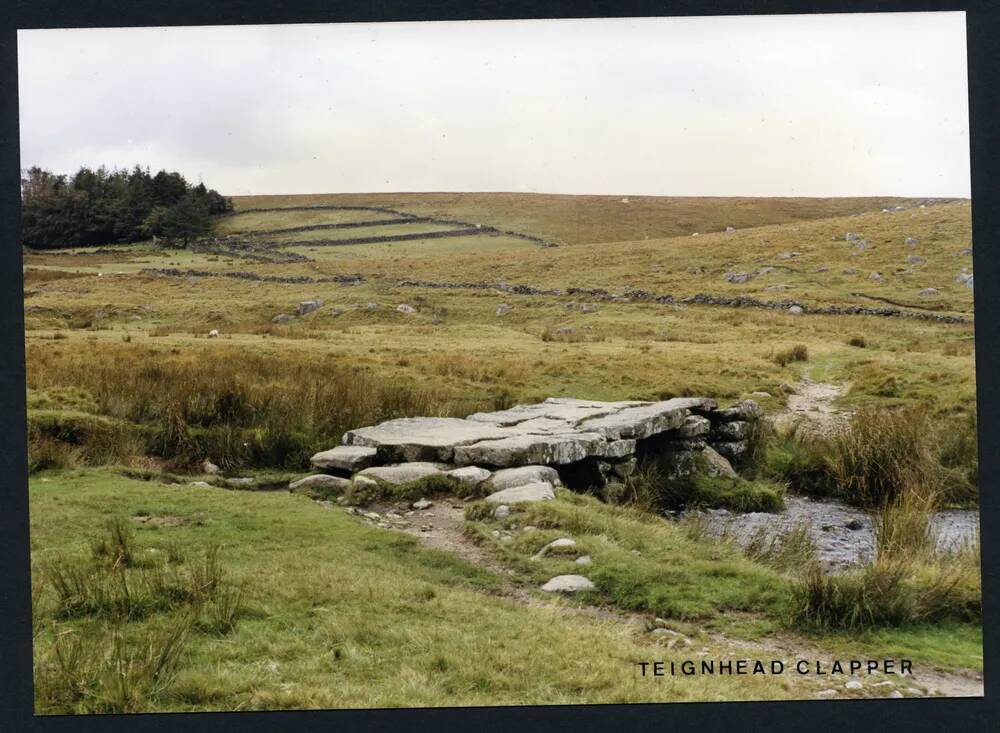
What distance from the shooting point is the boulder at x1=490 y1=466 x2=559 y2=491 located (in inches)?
307

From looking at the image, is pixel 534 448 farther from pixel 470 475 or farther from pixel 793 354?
pixel 793 354

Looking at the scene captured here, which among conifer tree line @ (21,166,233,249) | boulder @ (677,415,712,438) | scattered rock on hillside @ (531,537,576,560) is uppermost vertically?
conifer tree line @ (21,166,233,249)

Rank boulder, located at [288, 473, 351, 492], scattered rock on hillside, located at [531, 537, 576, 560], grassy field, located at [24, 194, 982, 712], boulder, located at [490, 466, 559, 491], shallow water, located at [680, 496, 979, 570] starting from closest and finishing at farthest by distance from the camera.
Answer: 1. grassy field, located at [24, 194, 982, 712]
2. scattered rock on hillside, located at [531, 537, 576, 560]
3. shallow water, located at [680, 496, 979, 570]
4. boulder, located at [490, 466, 559, 491]
5. boulder, located at [288, 473, 351, 492]

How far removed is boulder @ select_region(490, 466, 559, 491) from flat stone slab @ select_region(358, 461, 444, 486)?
2.02 feet

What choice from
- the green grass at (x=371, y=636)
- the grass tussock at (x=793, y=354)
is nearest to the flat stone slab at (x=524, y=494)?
the green grass at (x=371, y=636)

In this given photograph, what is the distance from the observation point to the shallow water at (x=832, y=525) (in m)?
7.68

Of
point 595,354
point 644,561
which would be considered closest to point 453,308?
point 595,354

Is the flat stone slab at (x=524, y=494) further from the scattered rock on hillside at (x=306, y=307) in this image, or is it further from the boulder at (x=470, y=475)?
the scattered rock on hillside at (x=306, y=307)

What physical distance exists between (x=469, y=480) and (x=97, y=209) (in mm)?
5445

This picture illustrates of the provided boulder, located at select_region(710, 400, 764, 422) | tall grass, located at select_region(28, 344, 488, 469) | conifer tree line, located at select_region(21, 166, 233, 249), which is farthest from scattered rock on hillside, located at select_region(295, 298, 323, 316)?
boulder, located at select_region(710, 400, 764, 422)

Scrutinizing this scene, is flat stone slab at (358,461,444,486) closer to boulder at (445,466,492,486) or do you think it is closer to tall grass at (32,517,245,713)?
boulder at (445,466,492,486)

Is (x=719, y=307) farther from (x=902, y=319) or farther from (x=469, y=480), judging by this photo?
(x=469, y=480)

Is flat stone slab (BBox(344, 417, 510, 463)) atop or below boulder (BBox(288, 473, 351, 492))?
atop

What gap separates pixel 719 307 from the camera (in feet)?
36.9
